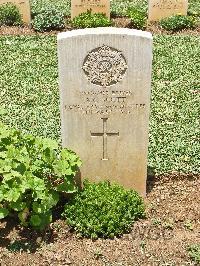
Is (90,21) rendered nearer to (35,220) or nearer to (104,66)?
(104,66)

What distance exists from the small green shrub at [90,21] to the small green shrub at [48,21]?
0.33 metres

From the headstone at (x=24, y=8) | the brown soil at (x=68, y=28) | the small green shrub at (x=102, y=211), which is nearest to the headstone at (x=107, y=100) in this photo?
the small green shrub at (x=102, y=211)

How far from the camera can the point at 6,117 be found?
752cm

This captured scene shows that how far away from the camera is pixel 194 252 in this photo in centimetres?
474

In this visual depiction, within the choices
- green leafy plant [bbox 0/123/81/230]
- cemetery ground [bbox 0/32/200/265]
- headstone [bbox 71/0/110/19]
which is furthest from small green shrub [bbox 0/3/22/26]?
green leafy plant [bbox 0/123/81/230]

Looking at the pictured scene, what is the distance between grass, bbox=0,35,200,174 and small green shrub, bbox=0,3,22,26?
80cm

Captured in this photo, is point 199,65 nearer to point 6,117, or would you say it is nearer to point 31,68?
point 31,68

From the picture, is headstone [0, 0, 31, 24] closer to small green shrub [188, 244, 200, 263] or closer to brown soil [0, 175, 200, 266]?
brown soil [0, 175, 200, 266]

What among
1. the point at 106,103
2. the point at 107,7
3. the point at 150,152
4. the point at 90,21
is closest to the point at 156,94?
the point at 150,152

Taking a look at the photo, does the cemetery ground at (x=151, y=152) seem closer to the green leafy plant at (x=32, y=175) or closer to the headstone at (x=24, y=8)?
the green leafy plant at (x=32, y=175)

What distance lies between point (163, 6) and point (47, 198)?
831 cm

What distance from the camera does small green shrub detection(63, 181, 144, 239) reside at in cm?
486

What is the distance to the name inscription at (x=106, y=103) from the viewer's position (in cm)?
481

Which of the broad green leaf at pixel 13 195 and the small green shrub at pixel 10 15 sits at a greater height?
the small green shrub at pixel 10 15
